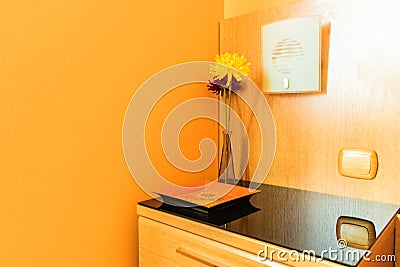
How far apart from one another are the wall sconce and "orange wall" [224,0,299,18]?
11cm

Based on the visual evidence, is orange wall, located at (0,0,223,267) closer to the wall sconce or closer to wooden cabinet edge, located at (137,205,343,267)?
wooden cabinet edge, located at (137,205,343,267)

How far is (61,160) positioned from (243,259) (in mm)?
515

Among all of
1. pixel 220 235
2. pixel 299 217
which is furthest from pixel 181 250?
pixel 299 217

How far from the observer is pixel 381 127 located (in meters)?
0.97

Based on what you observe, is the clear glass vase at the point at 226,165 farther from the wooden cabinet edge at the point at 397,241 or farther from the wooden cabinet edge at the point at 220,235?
the wooden cabinet edge at the point at 397,241

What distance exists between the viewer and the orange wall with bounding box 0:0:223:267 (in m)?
0.82

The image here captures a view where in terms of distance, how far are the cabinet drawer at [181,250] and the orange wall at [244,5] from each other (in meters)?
0.81

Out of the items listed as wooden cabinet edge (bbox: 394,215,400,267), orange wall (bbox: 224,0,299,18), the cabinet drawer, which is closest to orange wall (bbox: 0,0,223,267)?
the cabinet drawer

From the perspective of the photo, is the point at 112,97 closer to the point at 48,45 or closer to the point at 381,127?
the point at 48,45

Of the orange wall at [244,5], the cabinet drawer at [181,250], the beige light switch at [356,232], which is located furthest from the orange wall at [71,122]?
the beige light switch at [356,232]

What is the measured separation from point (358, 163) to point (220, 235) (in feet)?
1.38

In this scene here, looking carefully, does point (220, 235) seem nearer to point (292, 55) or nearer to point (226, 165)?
point (226, 165)

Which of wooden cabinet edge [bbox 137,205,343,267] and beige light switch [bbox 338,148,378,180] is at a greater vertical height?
beige light switch [bbox 338,148,378,180]

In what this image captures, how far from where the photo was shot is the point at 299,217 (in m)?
0.89
